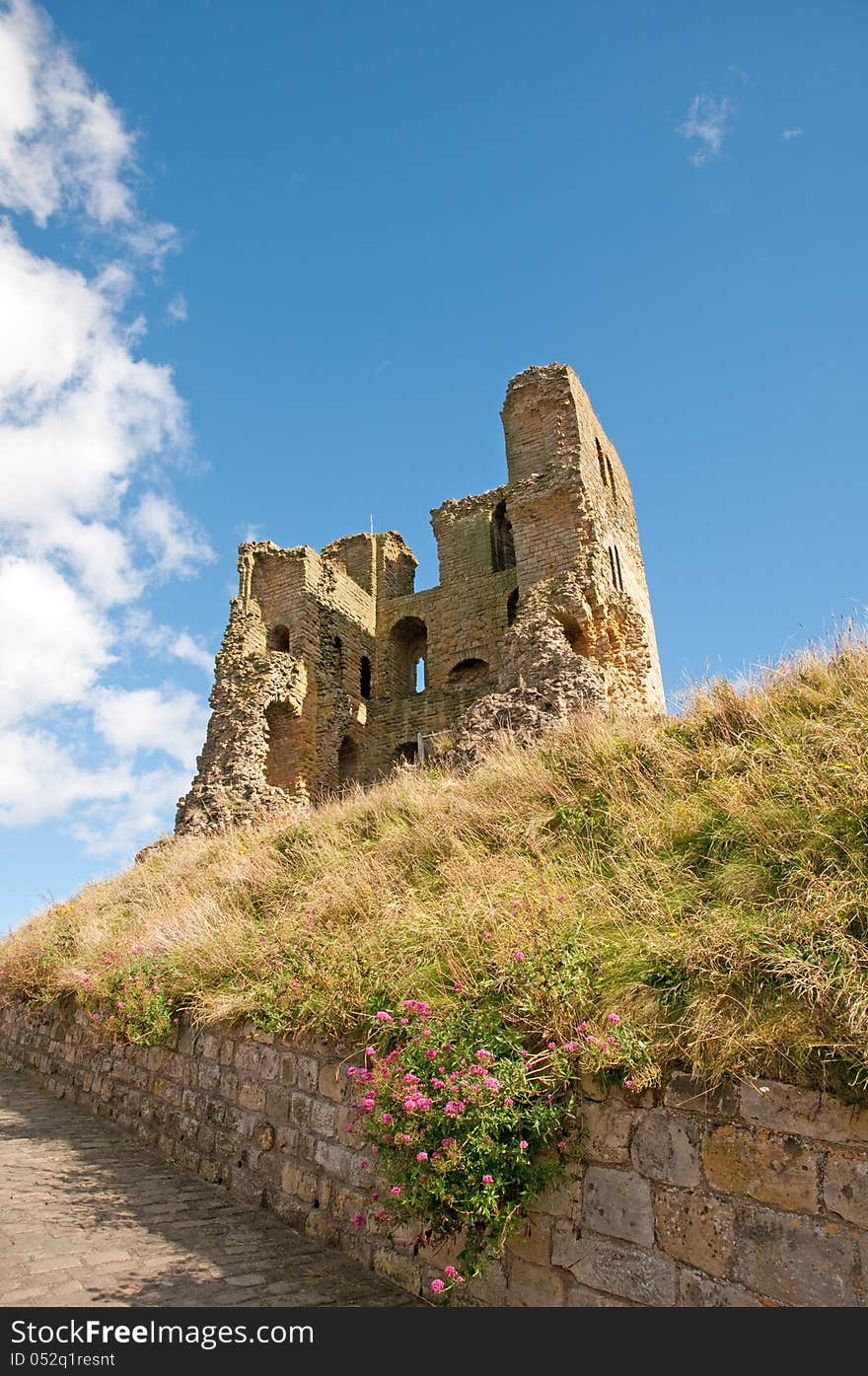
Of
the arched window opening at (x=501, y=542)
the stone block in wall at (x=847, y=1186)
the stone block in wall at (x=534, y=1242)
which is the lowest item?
the stone block in wall at (x=534, y=1242)

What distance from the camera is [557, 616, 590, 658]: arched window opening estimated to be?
1443 cm

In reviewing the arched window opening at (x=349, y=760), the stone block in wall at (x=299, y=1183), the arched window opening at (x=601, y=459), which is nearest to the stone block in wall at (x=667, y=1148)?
the stone block in wall at (x=299, y=1183)

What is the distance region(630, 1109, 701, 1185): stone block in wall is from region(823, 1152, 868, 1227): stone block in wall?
500 millimetres

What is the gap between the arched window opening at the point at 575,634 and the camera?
14.4 metres

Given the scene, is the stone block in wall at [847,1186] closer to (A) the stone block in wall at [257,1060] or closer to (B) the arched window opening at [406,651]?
(A) the stone block in wall at [257,1060]

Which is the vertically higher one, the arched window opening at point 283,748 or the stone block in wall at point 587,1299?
the arched window opening at point 283,748

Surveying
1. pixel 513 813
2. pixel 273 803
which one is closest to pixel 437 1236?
pixel 513 813

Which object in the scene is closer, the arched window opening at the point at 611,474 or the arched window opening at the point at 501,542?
the arched window opening at the point at 611,474

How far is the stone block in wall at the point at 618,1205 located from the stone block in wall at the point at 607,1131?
5cm

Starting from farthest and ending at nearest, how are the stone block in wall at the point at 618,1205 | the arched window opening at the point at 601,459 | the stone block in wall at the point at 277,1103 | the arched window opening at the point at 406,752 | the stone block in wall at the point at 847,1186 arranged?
the arched window opening at the point at 406,752 → the arched window opening at the point at 601,459 → the stone block in wall at the point at 277,1103 → the stone block in wall at the point at 618,1205 → the stone block in wall at the point at 847,1186

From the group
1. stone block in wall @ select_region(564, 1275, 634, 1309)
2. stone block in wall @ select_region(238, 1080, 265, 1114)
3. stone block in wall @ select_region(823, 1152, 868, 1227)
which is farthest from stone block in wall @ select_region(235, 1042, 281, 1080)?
stone block in wall @ select_region(823, 1152, 868, 1227)

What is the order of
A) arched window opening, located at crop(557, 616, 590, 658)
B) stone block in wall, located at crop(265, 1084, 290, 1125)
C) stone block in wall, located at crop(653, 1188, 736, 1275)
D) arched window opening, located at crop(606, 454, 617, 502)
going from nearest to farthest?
stone block in wall, located at crop(653, 1188, 736, 1275)
stone block in wall, located at crop(265, 1084, 290, 1125)
arched window opening, located at crop(557, 616, 590, 658)
arched window opening, located at crop(606, 454, 617, 502)

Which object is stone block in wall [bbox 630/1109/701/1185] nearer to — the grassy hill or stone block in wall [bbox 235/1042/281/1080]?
the grassy hill

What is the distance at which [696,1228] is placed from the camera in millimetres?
3107
